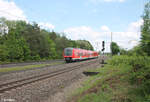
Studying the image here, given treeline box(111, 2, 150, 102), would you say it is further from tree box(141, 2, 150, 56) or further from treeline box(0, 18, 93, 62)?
treeline box(0, 18, 93, 62)

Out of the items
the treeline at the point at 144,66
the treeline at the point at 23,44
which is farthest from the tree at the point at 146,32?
the treeline at the point at 23,44

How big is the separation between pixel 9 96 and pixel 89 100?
155 inches

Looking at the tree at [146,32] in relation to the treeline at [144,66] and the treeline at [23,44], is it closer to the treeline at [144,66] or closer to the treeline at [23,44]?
the treeline at [144,66]

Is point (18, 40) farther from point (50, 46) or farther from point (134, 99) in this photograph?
point (134, 99)

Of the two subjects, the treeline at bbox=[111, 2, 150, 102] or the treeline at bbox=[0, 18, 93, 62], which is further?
the treeline at bbox=[0, 18, 93, 62]

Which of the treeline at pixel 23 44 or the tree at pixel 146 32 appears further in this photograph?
the treeline at pixel 23 44

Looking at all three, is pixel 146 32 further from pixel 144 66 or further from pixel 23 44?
pixel 23 44

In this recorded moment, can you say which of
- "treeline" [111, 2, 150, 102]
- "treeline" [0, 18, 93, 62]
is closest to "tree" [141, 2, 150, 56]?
"treeline" [111, 2, 150, 102]

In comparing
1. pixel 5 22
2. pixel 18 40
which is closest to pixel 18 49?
pixel 18 40

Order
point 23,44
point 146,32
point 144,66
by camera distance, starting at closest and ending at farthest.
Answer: point 146,32
point 144,66
point 23,44

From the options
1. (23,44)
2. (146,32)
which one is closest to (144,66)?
(146,32)

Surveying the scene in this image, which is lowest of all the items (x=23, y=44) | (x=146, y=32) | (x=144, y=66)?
(x=144, y=66)

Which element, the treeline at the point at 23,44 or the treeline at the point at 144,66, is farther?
the treeline at the point at 23,44

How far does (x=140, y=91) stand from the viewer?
4215mm
